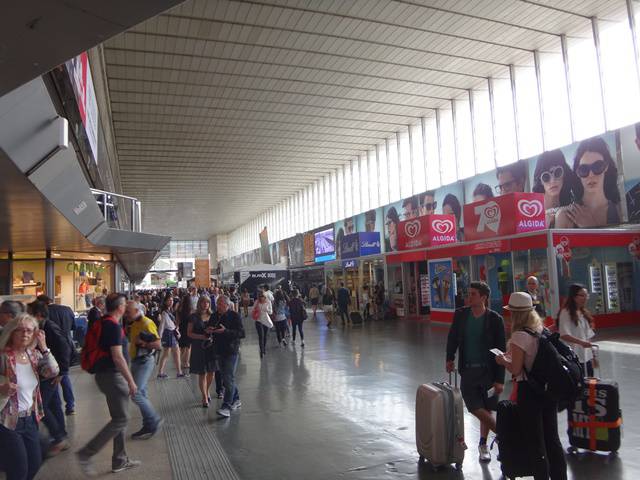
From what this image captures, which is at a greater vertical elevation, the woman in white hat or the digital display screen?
the digital display screen

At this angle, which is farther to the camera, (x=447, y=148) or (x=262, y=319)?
(x=447, y=148)

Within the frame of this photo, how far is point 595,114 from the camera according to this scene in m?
19.2

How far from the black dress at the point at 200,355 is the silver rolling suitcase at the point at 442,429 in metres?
3.49

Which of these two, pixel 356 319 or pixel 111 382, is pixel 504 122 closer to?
pixel 356 319

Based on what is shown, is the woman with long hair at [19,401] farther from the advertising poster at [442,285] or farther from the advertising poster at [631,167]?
the advertising poster at [631,167]

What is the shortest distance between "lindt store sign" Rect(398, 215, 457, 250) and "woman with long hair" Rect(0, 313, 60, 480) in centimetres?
1667

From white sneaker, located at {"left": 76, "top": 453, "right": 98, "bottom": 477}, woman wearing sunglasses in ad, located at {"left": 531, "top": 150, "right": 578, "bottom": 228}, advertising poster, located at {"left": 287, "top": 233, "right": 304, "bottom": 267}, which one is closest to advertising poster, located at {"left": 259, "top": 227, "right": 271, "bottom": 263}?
advertising poster, located at {"left": 287, "top": 233, "right": 304, "bottom": 267}

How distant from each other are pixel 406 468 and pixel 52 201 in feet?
17.6

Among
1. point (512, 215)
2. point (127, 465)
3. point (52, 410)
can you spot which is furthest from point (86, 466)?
point (512, 215)

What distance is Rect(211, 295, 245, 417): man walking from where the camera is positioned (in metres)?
6.68

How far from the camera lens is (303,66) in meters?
21.6

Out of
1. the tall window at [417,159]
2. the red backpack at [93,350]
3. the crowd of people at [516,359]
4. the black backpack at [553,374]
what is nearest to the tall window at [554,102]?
the tall window at [417,159]

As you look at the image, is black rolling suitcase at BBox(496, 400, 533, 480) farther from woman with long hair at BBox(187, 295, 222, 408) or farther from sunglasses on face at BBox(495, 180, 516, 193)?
sunglasses on face at BBox(495, 180, 516, 193)

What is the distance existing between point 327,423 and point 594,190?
54.1 ft
